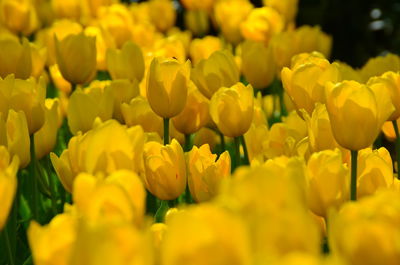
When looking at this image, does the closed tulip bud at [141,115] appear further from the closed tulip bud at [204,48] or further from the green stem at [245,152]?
the closed tulip bud at [204,48]

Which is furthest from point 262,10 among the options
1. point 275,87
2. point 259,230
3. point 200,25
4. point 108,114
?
point 259,230

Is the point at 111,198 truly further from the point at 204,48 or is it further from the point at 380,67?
the point at 204,48

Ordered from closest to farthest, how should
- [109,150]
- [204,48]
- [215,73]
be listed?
[109,150] → [215,73] → [204,48]

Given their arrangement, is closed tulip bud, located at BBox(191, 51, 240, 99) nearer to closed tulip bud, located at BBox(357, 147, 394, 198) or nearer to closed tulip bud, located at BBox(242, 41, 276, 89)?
closed tulip bud, located at BBox(242, 41, 276, 89)

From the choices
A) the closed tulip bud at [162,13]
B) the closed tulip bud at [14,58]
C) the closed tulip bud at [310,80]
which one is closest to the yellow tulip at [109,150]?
the closed tulip bud at [310,80]

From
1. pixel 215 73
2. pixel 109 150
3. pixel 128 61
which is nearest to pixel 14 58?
pixel 128 61

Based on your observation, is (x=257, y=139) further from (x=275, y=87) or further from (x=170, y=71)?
(x=275, y=87)
